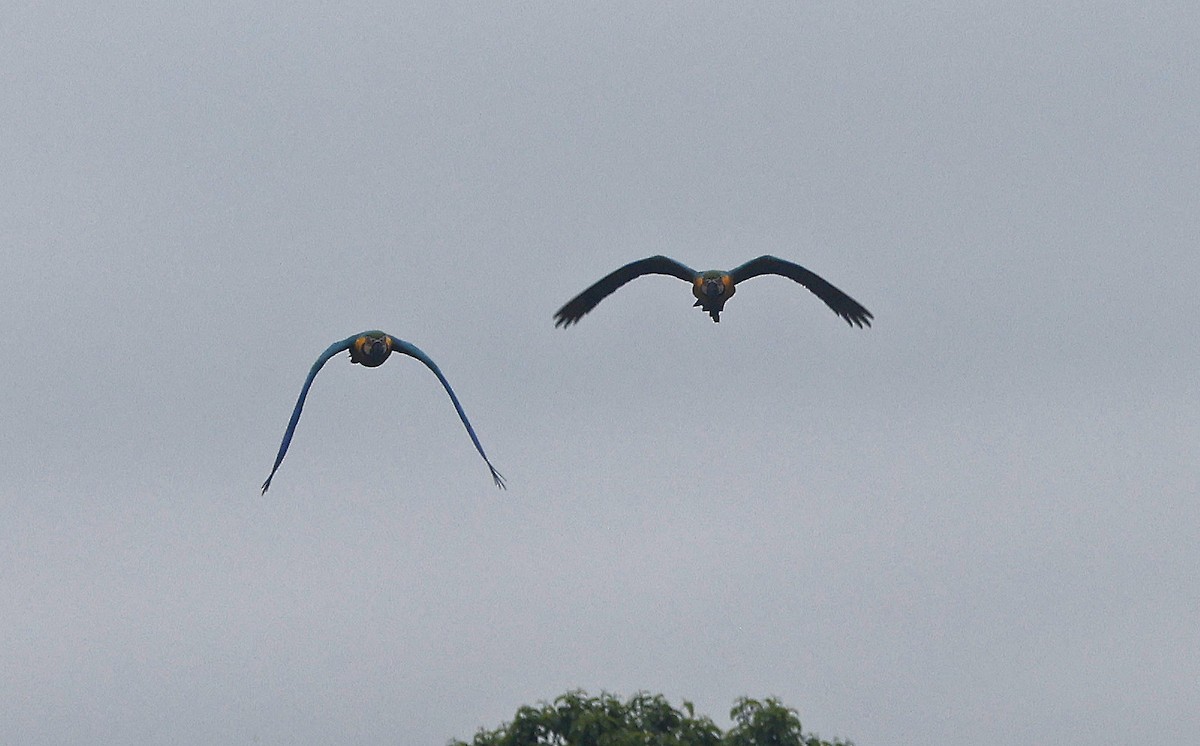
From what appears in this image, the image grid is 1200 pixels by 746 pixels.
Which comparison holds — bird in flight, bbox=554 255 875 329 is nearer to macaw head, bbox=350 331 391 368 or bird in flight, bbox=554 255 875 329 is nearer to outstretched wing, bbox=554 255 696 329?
outstretched wing, bbox=554 255 696 329

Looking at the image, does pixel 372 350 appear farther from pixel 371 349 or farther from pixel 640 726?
pixel 640 726

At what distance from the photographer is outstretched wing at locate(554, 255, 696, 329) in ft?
141

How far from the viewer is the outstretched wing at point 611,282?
141ft

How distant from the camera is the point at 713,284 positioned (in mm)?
41250

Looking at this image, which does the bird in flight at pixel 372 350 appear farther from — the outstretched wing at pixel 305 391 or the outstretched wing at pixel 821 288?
the outstretched wing at pixel 821 288

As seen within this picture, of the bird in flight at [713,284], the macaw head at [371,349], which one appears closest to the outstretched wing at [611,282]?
the bird in flight at [713,284]

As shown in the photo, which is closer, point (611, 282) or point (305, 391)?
point (305, 391)

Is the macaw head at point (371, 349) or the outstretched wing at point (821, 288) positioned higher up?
the outstretched wing at point (821, 288)

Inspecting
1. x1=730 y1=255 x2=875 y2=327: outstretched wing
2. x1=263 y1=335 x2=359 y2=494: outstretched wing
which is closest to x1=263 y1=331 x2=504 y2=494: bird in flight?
x1=263 y1=335 x2=359 y2=494: outstretched wing

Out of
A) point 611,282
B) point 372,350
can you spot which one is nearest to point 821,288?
point 611,282

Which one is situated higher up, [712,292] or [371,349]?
[712,292]

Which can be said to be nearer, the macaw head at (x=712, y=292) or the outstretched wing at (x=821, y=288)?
the macaw head at (x=712, y=292)

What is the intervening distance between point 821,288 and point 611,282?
11.0ft

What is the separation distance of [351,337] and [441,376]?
1.54 m
